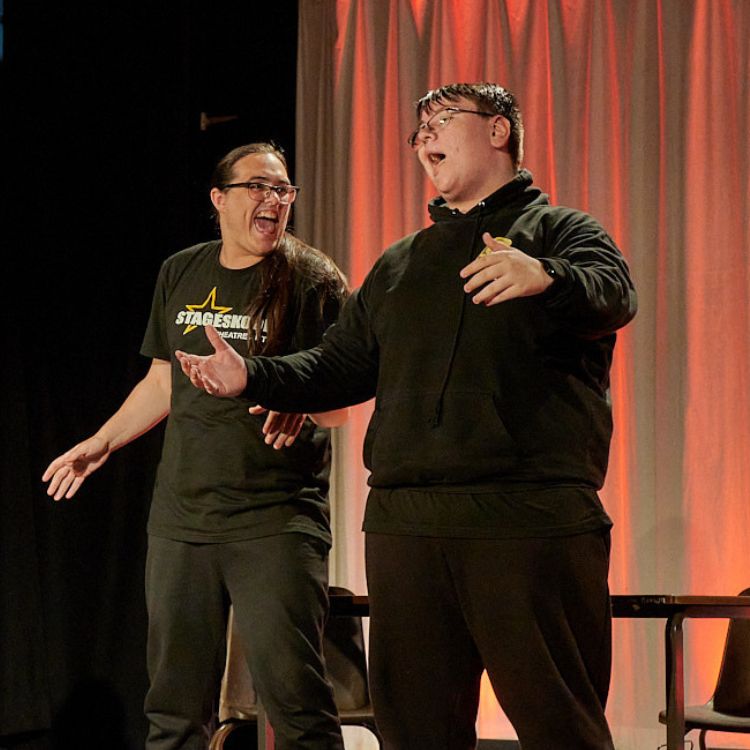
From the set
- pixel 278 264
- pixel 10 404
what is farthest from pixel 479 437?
pixel 10 404

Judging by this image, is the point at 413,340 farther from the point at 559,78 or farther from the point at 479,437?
the point at 559,78

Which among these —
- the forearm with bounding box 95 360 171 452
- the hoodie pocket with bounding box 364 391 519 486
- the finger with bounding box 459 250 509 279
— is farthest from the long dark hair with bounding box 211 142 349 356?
the finger with bounding box 459 250 509 279

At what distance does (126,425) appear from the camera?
2734 mm

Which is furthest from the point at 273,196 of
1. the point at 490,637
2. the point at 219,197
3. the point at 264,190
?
the point at 490,637

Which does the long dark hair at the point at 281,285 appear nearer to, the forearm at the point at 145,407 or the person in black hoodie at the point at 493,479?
the forearm at the point at 145,407

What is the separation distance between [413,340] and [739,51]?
284cm

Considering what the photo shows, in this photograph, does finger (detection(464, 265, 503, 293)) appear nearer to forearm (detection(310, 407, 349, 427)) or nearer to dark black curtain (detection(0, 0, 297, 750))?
forearm (detection(310, 407, 349, 427))

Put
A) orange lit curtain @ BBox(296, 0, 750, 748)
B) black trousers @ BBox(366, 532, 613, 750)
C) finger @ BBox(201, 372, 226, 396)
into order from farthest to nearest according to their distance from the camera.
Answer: orange lit curtain @ BBox(296, 0, 750, 748), finger @ BBox(201, 372, 226, 396), black trousers @ BBox(366, 532, 613, 750)

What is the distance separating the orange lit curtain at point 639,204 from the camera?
4066mm

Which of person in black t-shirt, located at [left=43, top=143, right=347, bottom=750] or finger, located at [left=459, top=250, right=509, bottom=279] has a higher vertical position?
finger, located at [left=459, top=250, right=509, bottom=279]

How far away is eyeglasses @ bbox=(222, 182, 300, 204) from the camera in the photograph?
8.95 feet

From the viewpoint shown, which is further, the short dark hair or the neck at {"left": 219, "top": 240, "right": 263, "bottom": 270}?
the neck at {"left": 219, "top": 240, "right": 263, "bottom": 270}

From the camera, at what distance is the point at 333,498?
446 cm

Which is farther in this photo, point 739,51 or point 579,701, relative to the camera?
point 739,51
